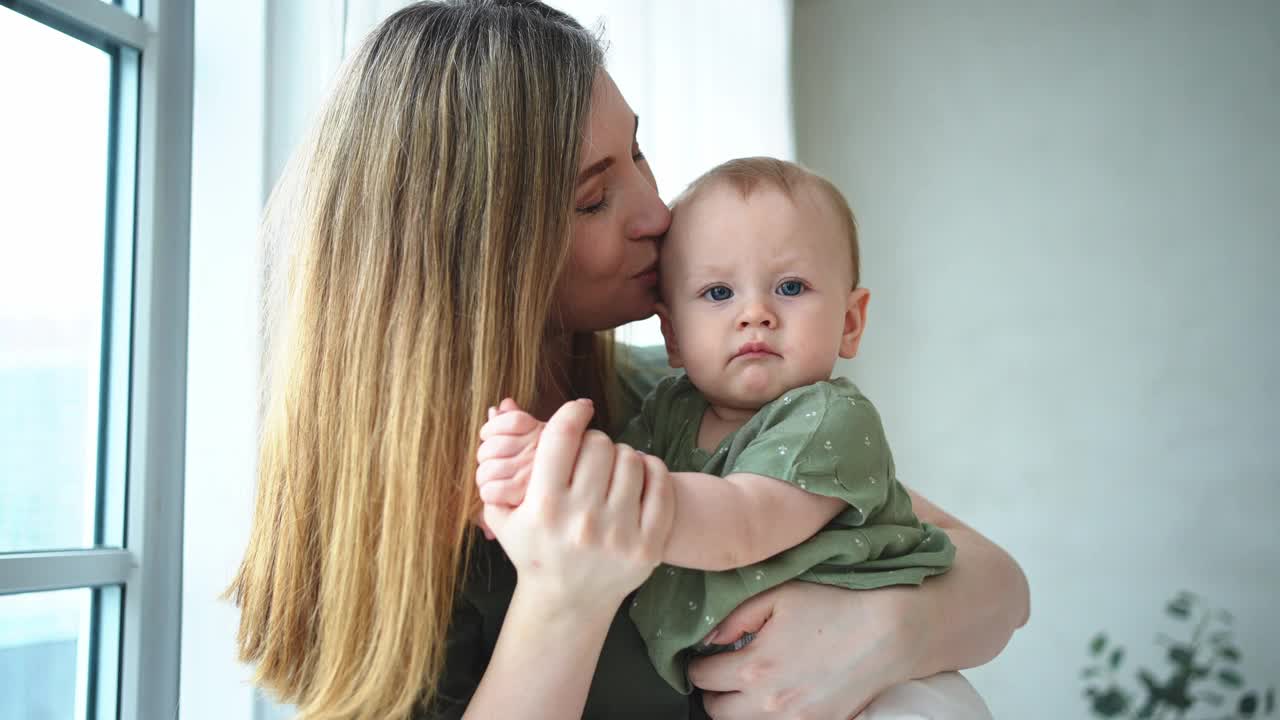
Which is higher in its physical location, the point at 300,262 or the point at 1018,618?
the point at 300,262

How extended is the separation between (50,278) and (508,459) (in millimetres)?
871

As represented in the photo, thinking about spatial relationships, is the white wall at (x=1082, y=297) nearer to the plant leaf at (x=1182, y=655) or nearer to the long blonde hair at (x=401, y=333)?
the plant leaf at (x=1182, y=655)

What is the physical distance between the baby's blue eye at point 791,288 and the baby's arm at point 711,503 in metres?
0.24

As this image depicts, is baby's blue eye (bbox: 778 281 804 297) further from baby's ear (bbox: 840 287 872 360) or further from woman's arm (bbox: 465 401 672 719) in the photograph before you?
woman's arm (bbox: 465 401 672 719)

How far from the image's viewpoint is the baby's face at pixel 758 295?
1.04 metres

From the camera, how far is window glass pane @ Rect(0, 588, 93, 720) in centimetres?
122

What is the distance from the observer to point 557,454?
0.75m

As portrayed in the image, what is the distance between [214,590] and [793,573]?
0.96 metres

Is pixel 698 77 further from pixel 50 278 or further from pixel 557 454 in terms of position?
pixel 557 454

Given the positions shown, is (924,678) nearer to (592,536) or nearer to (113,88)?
(592,536)

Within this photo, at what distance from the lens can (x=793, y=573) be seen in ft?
3.10

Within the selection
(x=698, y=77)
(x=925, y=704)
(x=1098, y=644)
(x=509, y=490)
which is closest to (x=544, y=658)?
(x=509, y=490)

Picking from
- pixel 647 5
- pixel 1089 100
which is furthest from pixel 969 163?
pixel 647 5

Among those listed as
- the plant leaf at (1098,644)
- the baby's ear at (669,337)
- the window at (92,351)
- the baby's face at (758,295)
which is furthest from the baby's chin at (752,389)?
the plant leaf at (1098,644)
